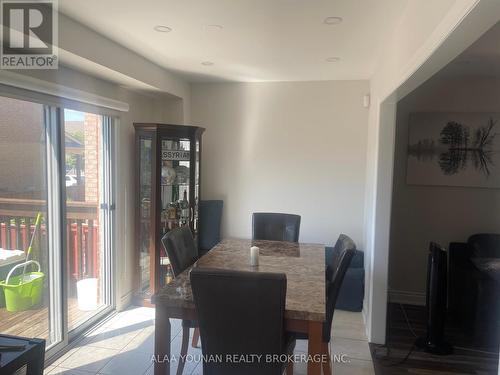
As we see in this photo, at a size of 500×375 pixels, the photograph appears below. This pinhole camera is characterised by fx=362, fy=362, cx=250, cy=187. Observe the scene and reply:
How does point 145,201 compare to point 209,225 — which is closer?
point 145,201

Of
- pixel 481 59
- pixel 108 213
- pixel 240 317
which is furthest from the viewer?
pixel 108 213

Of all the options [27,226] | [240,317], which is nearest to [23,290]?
[27,226]

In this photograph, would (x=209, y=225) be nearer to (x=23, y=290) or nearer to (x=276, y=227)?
(x=276, y=227)

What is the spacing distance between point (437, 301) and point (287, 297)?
1.73m

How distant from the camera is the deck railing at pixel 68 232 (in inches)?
95.7

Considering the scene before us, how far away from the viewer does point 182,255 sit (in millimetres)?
2570

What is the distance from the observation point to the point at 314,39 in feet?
8.89

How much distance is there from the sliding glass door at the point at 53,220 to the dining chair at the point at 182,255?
972 mm

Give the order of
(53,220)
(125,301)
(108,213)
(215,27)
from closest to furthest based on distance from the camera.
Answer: (215,27) → (53,220) → (108,213) → (125,301)

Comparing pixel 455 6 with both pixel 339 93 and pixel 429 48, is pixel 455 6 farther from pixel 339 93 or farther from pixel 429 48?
pixel 339 93

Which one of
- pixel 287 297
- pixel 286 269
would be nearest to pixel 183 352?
pixel 286 269

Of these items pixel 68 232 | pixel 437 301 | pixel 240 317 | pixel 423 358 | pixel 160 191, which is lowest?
pixel 423 358

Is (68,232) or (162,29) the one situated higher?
(162,29)

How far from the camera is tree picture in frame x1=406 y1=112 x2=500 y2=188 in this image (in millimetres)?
3744
